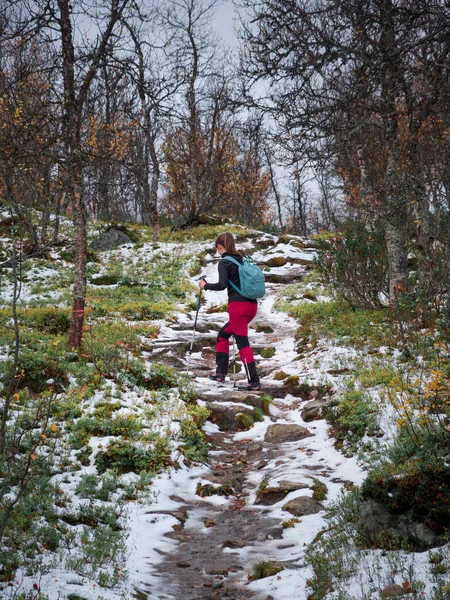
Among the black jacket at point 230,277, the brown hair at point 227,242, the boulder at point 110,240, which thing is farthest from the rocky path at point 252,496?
the boulder at point 110,240

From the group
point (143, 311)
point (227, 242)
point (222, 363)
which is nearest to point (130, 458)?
point (222, 363)

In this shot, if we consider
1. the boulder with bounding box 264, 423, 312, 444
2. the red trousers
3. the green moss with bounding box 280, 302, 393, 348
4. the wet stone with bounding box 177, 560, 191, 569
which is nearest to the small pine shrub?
the green moss with bounding box 280, 302, 393, 348

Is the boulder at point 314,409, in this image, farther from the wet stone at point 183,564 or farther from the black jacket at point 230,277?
the wet stone at point 183,564

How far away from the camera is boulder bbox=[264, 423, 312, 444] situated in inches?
264

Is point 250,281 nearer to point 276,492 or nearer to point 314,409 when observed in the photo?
point 314,409

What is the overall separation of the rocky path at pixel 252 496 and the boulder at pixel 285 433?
0.02m

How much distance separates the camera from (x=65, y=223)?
84.7 feet

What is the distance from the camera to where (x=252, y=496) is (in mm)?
5281

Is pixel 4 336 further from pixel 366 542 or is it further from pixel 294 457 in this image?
pixel 366 542

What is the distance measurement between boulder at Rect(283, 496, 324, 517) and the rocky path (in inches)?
0.4

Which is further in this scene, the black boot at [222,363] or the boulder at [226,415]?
the black boot at [222,363]

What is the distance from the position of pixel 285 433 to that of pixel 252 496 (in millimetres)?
1675

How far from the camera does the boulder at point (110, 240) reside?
2214cm

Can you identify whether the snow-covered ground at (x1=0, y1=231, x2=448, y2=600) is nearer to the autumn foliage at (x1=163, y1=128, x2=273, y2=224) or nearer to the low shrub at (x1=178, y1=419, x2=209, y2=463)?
the low shrub at (x1=178, y1=419, x2=209, y2=463)
